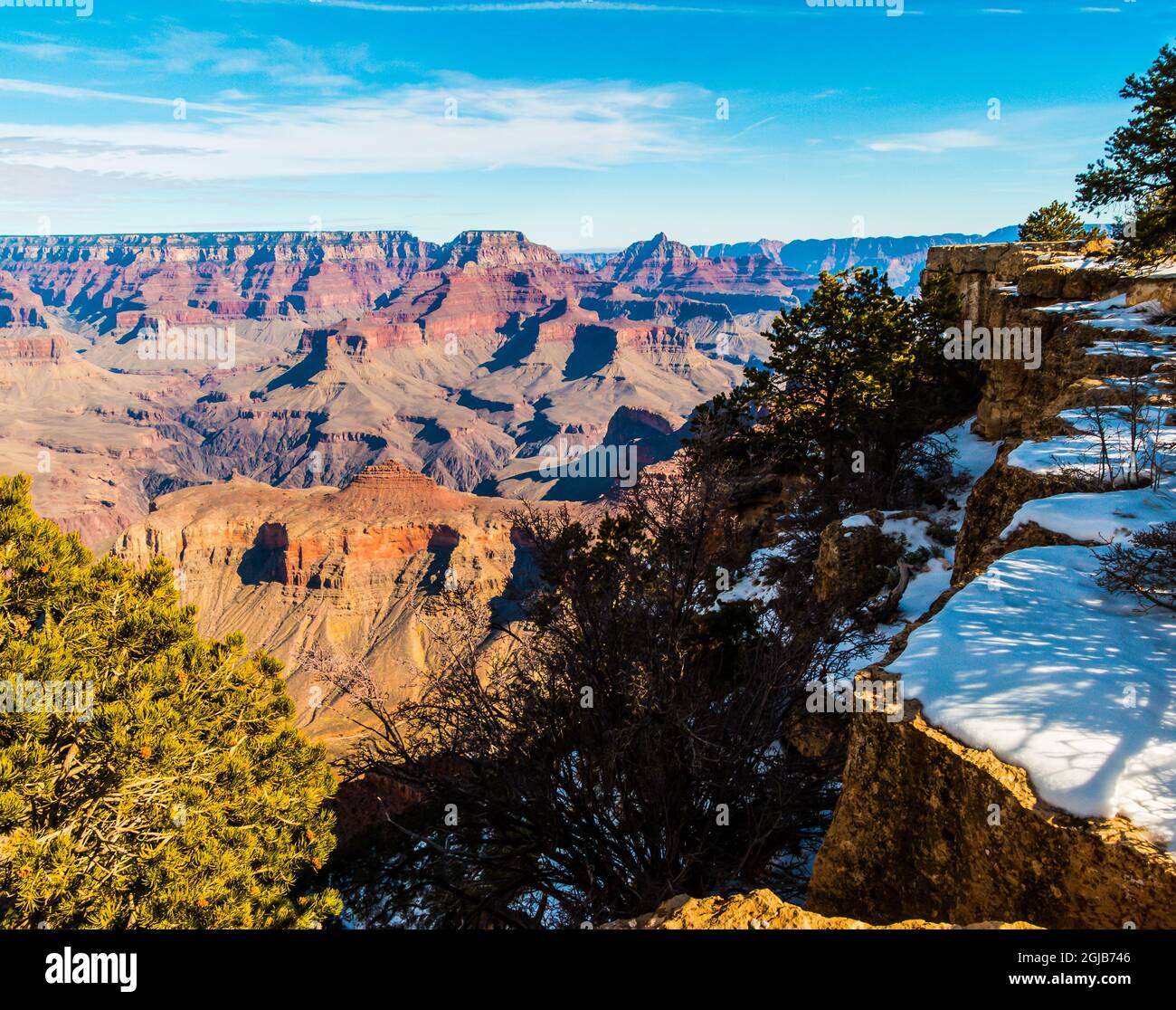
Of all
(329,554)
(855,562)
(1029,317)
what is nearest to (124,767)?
(855,562)

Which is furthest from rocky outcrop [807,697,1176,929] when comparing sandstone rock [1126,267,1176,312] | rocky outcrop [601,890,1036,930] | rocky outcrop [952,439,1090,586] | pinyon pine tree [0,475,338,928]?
sandstone rock [1126,267,1176,312]

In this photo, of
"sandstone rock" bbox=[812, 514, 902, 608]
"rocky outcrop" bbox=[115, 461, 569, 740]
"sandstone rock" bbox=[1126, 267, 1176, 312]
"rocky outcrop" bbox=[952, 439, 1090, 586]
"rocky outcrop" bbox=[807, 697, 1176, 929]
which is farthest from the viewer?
"rocky outcrop" bbox=[115, 461, 569, 740]

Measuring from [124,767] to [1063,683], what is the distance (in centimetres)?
1034

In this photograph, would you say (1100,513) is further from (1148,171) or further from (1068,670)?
(1148,171)

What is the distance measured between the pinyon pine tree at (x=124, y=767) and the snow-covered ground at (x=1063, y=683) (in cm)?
928

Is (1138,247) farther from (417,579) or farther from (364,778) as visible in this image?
(417,579)

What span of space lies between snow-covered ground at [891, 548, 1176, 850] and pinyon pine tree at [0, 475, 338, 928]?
928 centimetres

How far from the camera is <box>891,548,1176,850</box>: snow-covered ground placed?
15.7 feet

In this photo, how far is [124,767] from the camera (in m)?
8.38

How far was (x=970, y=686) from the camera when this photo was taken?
5812 mm

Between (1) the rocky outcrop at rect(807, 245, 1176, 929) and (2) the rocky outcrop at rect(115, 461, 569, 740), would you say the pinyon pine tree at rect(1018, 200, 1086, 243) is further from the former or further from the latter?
(2) the rocky outcrop at rect(115, 461, 569, 740)

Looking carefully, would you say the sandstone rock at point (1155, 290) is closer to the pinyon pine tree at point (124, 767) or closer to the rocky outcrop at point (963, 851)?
the rocky outcrop at point (963, 851)
